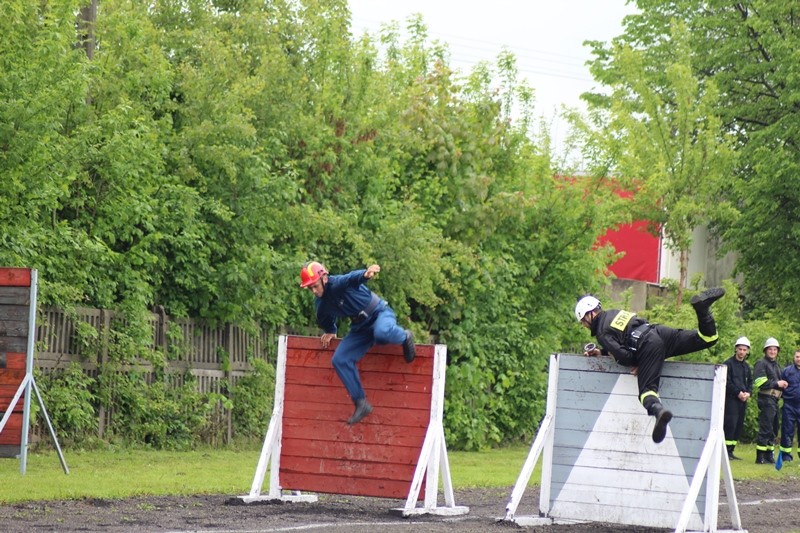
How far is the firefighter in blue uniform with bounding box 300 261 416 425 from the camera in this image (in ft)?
42.3

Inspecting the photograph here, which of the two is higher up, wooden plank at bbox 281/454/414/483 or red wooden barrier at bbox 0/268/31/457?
red wooden barrier at bbox 0/268/31/457

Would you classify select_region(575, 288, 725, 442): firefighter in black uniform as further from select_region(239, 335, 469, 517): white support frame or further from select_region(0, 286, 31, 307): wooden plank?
select_region(0, 286, 31, 307): wooden plank

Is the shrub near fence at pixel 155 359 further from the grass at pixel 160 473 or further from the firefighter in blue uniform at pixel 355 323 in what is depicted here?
the firefighter in blue uniform at pixel 355 323

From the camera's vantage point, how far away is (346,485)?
13.1 metres

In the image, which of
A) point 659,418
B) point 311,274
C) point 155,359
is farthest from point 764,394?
A: point 311,274

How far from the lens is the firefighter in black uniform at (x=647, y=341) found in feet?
38.0

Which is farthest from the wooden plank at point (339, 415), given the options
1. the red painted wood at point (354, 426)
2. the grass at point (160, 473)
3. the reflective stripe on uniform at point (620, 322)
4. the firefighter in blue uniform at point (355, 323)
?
the reflective stripe on uniform at point (620, 322)

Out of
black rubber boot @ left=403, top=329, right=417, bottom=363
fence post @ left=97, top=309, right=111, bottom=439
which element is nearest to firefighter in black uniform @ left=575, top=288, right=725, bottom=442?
black rubber boot @ left=403, top=329, right=417, bottom=363

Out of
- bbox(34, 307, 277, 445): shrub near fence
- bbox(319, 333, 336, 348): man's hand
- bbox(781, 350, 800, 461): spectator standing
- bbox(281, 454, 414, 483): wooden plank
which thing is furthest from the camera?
bbox(781, 350, 800, 461): spectator standing

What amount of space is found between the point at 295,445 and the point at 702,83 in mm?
28548

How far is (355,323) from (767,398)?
496 inches

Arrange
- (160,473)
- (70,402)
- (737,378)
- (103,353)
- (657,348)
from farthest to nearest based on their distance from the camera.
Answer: (737,378), (103,353), (70,402), (160,473), (657,348)

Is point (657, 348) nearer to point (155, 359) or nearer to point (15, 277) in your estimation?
point (15, 277)

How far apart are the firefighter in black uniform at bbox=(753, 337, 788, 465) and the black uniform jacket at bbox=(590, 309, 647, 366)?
12147mm
